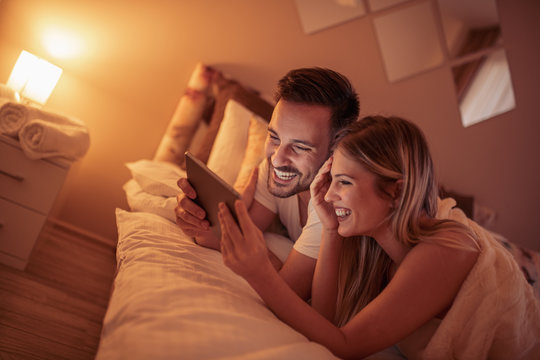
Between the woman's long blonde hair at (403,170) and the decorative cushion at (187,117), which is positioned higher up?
the decorative cushion at (187,117)

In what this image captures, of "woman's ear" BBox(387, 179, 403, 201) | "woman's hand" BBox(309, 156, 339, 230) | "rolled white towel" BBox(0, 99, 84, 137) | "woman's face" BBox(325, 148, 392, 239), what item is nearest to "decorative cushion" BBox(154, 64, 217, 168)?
"rolled white towel" BBox(0, 99, 84, 137)

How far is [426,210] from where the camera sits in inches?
44.8

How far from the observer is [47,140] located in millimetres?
1805

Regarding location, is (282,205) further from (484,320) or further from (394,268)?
(484,320)

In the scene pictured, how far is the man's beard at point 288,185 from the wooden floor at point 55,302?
0.83 m

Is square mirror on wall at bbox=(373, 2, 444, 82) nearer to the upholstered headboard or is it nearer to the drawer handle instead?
the upholstered headboard

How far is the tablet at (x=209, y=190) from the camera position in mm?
938

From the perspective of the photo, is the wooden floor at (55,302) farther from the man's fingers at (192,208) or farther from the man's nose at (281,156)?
the man's nose at (281,156)

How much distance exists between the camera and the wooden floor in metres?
1.33

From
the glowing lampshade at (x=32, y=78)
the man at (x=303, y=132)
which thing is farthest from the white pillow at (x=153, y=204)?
the glowing lampshade at (x=32, y=78)

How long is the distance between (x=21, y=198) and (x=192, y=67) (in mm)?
1334

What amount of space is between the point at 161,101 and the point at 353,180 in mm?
1942

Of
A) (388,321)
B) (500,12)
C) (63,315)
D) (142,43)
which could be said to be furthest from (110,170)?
(500,12)

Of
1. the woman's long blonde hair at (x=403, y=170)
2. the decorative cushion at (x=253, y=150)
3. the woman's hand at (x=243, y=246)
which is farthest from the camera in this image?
the decorative cushion at (x=253, y=150)
